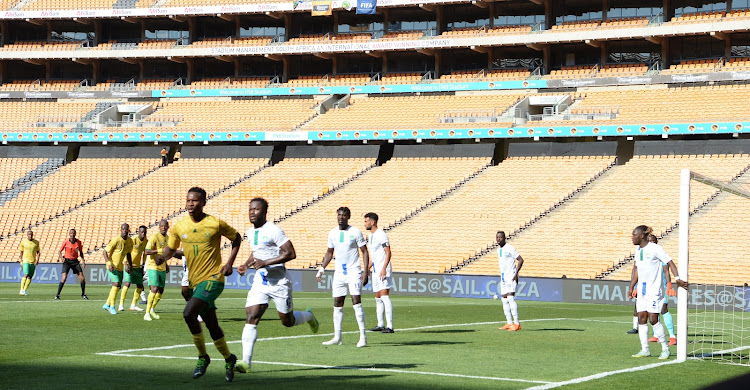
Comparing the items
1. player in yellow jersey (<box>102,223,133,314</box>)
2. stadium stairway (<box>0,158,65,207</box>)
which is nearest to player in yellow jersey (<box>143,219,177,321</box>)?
player in yellow jersey (<box>102,223,133,314</box>)

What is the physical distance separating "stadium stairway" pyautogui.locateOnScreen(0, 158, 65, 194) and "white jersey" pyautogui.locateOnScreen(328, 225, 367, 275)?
43.6 meters

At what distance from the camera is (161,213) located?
48.8 metres

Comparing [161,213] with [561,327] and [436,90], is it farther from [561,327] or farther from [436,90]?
[561,327]

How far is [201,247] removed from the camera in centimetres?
1116

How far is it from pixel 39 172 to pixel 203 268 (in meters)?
49.1

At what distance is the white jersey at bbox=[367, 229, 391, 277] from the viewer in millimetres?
17775

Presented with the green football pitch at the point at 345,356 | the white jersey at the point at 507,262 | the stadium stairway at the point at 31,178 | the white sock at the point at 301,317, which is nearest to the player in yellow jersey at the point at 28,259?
the green football pitch at the point at 345,356

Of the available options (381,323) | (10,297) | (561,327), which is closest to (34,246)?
(10,297)

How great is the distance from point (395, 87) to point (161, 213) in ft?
53.6

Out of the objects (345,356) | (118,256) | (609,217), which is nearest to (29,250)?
(118,256)

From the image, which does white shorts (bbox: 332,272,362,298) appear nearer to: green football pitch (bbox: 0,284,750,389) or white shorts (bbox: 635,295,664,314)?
green football pitch (bbox: 0,284,750,389)

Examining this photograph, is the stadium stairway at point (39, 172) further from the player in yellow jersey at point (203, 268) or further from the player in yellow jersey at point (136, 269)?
the player in yellow jersey at point (203, 268)

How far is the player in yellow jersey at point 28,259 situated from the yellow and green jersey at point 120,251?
760 cm

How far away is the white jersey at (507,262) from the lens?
19.5 m
